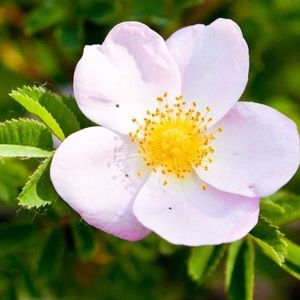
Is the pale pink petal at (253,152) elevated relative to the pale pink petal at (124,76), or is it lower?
lower

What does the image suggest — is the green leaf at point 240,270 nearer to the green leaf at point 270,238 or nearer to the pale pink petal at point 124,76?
the green leaf at point 270,238

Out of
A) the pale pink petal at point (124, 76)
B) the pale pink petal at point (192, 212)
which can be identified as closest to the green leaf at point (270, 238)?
the pale pink petal at point (192, 212)

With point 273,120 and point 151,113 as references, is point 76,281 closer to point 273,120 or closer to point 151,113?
point 151,113

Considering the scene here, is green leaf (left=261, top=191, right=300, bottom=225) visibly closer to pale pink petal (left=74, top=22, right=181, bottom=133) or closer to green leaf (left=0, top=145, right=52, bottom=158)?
pale pink petal (left=74, top=22, right=181, bottom=133)

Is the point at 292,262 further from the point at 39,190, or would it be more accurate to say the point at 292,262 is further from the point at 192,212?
the point at 39,190

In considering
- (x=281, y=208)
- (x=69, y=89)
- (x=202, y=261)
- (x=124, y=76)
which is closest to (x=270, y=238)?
(x=281, y=208)

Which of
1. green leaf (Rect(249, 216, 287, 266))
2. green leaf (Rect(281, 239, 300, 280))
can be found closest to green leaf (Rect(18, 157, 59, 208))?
green leaf (Rect(249, 216, 287, 266))

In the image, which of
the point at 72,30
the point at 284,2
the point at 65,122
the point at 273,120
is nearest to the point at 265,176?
the point at 273,120
